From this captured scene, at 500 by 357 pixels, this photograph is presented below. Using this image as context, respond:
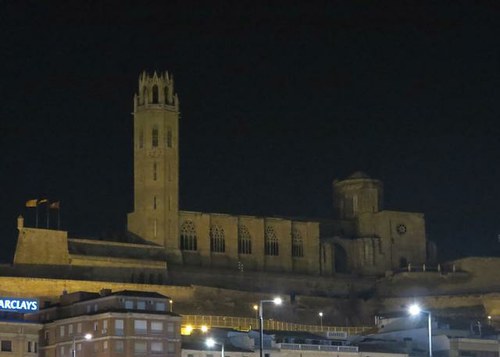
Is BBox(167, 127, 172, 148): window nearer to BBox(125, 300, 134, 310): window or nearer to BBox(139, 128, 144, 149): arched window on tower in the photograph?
BBox(139, 128, 144, 149): arched window on tower

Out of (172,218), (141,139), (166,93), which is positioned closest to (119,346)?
(172,218)

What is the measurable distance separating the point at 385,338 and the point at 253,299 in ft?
64.6

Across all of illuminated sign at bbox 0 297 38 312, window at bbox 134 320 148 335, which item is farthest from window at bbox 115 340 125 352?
illuminated sign at bbox 0 297 38 312

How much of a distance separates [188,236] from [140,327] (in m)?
45.5

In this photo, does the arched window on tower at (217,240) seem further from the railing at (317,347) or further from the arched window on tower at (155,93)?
the railing at (317,347)

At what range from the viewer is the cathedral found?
173500 mm

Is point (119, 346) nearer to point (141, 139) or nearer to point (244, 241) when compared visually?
point (141, 139)

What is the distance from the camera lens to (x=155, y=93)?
189 m

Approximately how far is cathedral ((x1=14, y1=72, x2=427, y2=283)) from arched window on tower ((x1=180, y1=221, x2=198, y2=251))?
0.35 feet

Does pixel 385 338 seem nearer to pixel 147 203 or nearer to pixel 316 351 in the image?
pixel 316 351

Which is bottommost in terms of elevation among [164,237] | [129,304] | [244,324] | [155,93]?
[129,304]

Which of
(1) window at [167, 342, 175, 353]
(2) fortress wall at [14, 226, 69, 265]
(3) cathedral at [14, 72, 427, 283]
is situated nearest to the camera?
(1) window at [167, 342, 175, 353]

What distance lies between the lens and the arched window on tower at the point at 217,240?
19150cm

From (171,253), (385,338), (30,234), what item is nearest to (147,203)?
(171,253)
